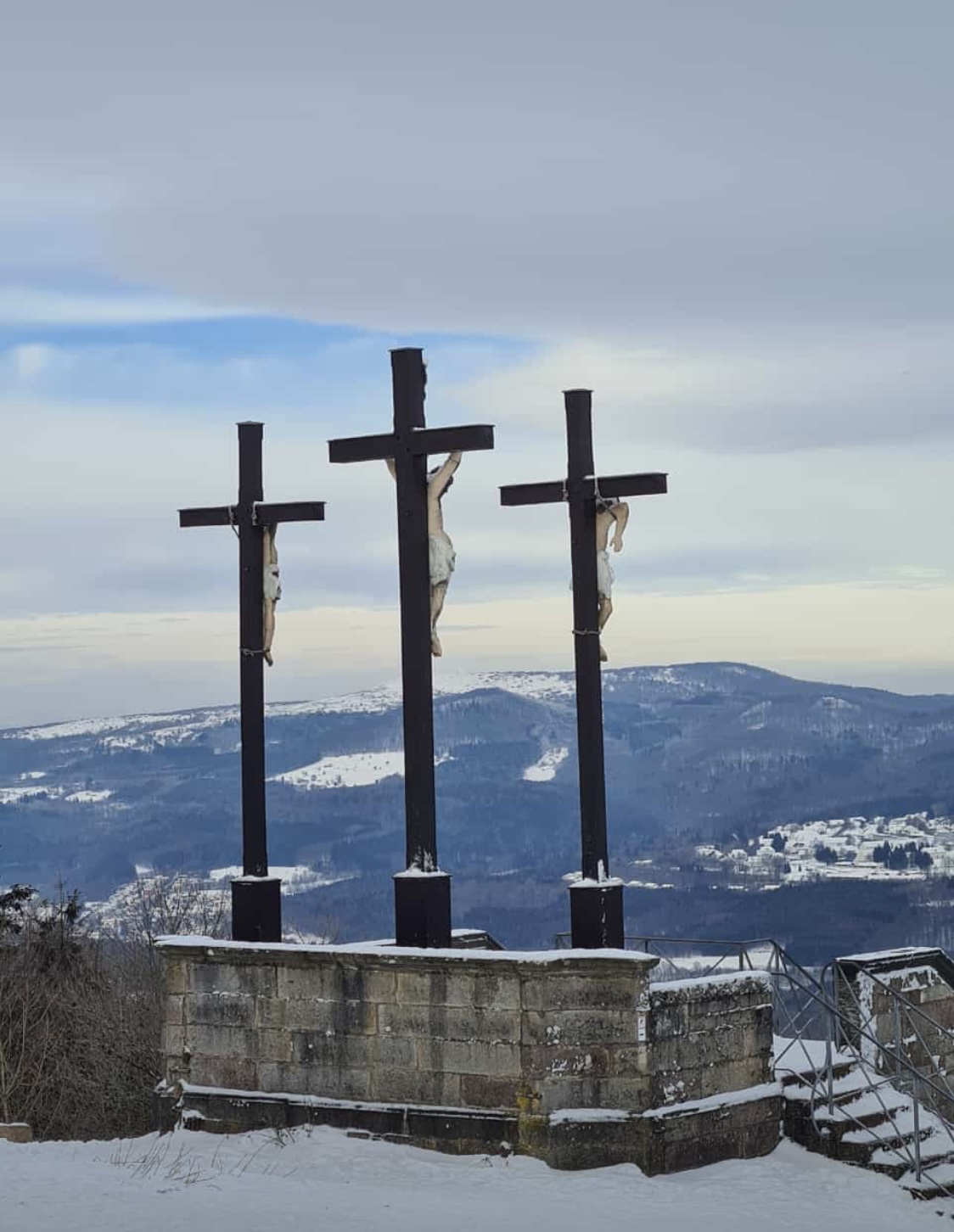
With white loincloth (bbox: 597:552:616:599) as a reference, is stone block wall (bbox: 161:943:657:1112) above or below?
below

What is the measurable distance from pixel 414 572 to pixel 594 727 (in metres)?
2.07

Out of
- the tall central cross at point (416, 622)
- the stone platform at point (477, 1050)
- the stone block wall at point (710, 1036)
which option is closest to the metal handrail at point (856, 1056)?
the stone block wall at point (710, 1036)

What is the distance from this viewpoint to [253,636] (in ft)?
55.4

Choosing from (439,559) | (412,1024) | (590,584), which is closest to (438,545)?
(439,559)

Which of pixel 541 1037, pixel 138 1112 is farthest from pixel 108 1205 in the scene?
pixel 138 1112

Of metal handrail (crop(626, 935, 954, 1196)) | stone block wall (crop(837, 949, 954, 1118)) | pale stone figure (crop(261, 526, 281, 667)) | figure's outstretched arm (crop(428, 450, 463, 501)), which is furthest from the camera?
stone block wall (crop(837, 949, 954, 1118))

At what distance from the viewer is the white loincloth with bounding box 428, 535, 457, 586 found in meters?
15.9

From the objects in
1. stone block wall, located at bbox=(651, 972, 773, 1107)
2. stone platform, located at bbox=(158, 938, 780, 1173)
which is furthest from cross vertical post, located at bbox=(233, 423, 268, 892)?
stone block wall, located at bbox=(651, 972, 773, 1107)

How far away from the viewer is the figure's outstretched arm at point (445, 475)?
52.0ft

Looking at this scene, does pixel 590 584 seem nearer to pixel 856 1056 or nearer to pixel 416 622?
pixel 416 622

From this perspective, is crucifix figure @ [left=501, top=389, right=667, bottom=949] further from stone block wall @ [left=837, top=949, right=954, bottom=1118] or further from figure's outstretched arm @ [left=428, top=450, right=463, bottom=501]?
stone block wall @ [left=837, top=949, right=954, bottom=1118]

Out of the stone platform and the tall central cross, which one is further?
the tall central cross

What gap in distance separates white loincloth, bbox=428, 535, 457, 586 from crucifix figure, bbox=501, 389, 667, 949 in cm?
72

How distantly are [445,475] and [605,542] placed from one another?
4.93ft
